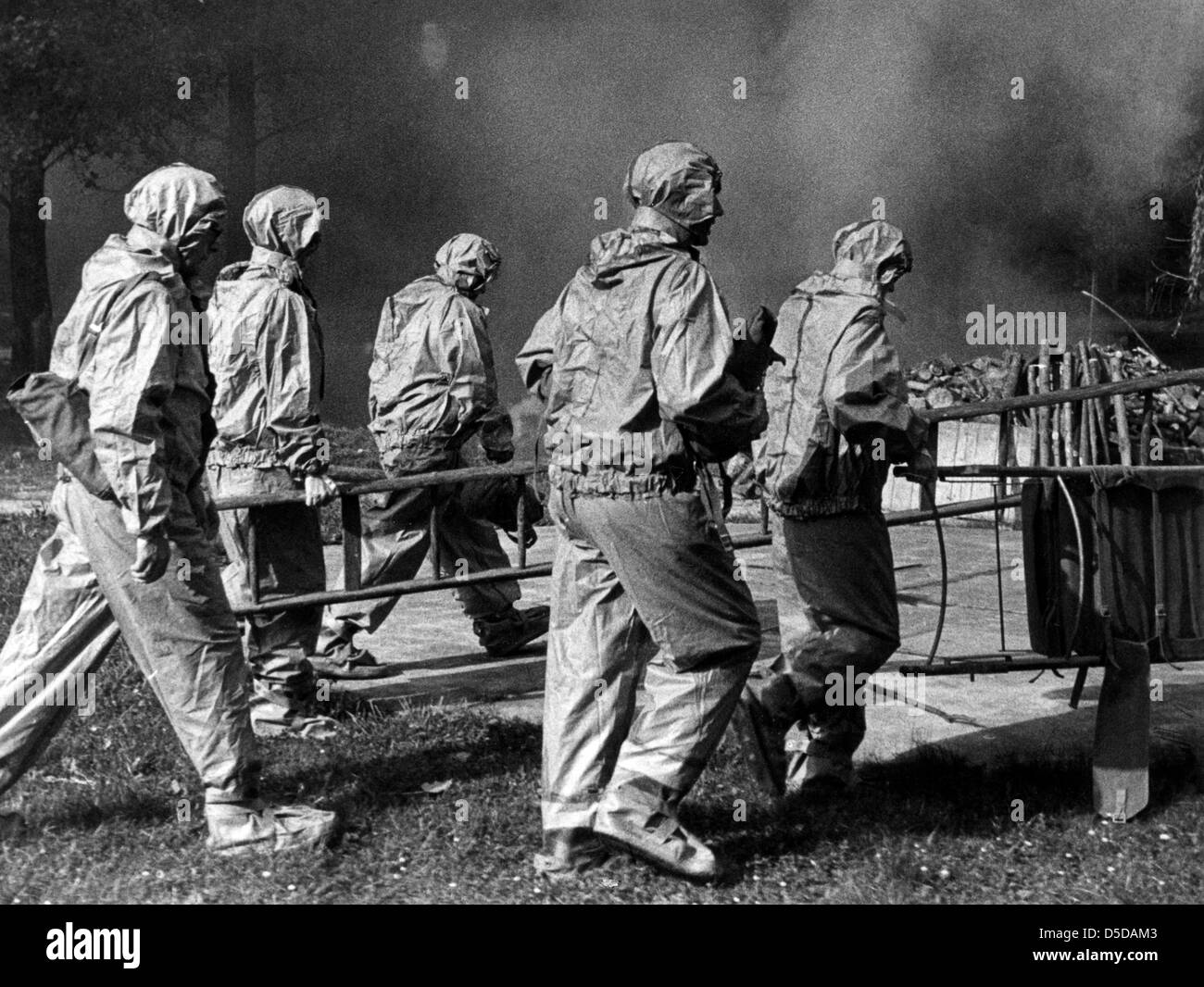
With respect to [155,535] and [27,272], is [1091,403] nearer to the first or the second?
Answer: [155,535]

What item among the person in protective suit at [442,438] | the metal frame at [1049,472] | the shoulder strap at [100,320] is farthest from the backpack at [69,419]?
the person in protective suit at [442,438]

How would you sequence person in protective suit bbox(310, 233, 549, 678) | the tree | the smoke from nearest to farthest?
person in protective suit bbox(310, 233, 549, 678) → the tree → the smoke

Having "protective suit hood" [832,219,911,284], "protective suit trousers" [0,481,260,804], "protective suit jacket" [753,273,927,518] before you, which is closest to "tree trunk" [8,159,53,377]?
"protective suit trousers" [0,481,260,804]

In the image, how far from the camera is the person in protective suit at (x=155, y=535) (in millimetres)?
4578

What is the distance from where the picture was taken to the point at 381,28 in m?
17.6

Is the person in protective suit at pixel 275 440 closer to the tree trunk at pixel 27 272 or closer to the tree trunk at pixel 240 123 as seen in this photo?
the tree trunk at pixel 27 272

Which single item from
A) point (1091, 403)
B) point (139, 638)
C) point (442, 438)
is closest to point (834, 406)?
point (1091, 403)

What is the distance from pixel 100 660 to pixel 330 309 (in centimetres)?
1479

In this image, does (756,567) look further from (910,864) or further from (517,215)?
(517,215)

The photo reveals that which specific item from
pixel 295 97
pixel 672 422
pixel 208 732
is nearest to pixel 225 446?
pixel 208 732

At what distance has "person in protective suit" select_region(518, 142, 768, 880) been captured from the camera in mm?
4605

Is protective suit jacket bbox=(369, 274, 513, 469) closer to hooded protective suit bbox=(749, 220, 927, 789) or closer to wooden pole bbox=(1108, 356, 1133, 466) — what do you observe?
hooded protective suit bbox=(749, 220, 927, 789)

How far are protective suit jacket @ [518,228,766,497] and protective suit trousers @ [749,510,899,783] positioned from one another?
93 centimetres

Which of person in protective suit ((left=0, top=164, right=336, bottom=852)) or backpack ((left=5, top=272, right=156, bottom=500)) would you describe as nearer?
person in protective suit ((left=0, top=164, right=336, bottom=852))
